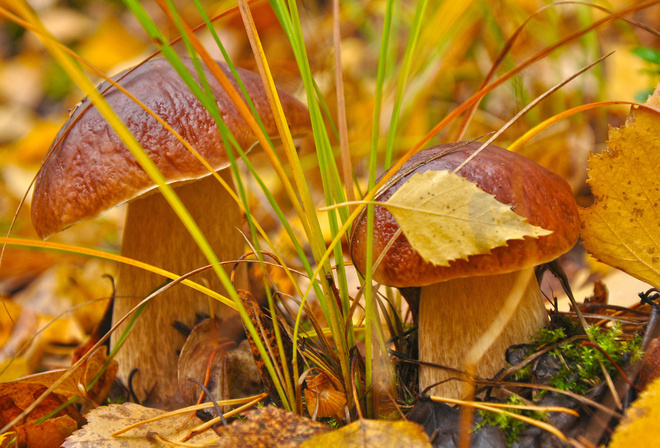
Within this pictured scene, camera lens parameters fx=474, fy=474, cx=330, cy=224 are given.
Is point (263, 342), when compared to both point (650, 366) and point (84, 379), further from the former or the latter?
point (650, 366)

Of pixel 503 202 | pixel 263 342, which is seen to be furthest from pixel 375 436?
pixel 503 202

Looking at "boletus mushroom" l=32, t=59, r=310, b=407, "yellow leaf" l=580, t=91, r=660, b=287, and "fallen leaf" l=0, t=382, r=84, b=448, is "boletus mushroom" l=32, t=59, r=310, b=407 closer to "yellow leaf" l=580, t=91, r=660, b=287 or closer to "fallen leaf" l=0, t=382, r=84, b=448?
"fallen leaf" l=0, t=382, r=84, b=448

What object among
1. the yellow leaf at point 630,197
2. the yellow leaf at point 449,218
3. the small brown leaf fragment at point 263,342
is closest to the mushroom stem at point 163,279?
the small brown leaf fragment at point 263,342

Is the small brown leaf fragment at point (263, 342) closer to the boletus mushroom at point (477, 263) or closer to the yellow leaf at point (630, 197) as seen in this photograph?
the boletus mushroom at point (477, 263)

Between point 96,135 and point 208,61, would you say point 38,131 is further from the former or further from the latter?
point 208,61

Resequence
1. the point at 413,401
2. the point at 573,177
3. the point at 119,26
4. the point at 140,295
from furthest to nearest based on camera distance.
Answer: the point at 119,26, the point at 573,177, the point at 140,295, the point at 413,401

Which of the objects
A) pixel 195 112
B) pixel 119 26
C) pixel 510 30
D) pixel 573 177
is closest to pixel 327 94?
pixel 510 30
